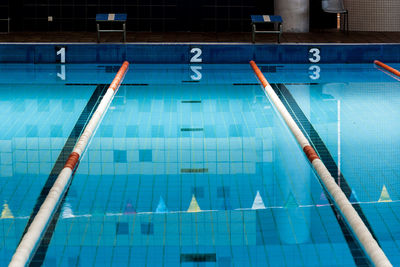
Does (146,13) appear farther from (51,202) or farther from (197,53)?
(51,202)

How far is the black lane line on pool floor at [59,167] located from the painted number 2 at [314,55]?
2762 mm

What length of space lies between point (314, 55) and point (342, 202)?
5.52 meters

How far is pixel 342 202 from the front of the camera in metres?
3.59

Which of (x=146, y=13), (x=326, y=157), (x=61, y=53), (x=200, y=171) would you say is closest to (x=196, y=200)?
(x=200, y=171)

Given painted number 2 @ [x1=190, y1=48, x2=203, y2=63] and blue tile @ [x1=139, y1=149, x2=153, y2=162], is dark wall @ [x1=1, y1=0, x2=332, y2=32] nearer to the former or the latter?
painted number 2 @ [x1=190, y1=48, x2=203, y2=63]

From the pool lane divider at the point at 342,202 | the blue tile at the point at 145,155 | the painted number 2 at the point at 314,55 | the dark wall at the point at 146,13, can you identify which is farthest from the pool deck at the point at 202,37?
the blue tile at the point at 145,155

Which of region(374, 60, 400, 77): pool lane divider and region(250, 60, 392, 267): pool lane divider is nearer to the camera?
region(250, 60, 392, 267): pool lane divider

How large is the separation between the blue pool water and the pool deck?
155 centimetres

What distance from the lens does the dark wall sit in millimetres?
10391

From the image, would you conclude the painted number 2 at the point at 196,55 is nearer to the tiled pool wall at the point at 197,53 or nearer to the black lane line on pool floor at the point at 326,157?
the tiled pool wall at the point at 197,53

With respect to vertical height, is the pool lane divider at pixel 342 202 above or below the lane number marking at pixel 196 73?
below

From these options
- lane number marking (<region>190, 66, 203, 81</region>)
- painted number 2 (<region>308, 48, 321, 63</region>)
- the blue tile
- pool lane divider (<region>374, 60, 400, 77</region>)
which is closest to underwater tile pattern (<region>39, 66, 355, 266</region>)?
the blue tile

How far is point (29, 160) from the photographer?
4.61m

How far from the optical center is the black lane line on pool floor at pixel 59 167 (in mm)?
3109
